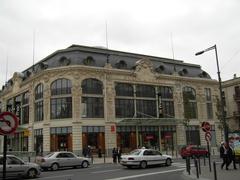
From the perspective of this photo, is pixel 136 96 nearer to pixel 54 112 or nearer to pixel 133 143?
pixel 133 143

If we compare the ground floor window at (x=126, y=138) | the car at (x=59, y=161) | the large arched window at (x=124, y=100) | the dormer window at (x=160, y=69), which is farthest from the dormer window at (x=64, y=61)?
the car at (x=59, y=161)

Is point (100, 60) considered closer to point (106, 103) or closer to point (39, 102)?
point (106, 103)

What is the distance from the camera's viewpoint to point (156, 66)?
53750 mm

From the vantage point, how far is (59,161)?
80.7 ft

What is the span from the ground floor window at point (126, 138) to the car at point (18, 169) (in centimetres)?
2795

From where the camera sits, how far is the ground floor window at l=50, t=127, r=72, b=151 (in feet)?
142

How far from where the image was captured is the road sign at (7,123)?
25.2ft

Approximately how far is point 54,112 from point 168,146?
1938cm

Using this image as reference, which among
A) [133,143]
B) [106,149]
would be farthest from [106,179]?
[133,143]

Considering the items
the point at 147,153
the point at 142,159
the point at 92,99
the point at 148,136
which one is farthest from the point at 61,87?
the point at 142,159

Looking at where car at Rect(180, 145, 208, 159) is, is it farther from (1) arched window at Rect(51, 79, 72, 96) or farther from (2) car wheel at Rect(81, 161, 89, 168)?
(1) arched window at Rect(51, 79, 72, 96)

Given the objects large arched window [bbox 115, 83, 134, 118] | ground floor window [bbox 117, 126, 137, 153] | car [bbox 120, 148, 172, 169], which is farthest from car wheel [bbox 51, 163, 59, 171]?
large arched window [bbox 115, 83, 134, 118]

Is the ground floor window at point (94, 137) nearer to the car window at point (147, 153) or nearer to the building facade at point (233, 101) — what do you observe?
the car window at point (147, 153)

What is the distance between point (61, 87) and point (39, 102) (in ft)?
17.6
